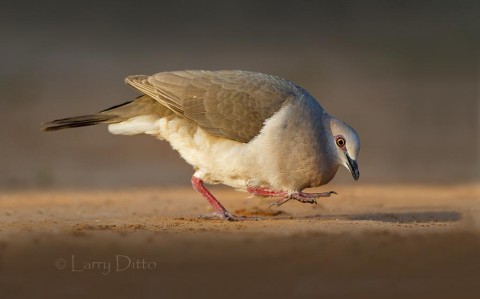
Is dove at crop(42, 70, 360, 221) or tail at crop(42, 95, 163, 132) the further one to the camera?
tail at crop(42, 95, 163, 132)

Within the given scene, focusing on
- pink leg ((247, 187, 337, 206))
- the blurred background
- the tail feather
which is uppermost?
the blurred background

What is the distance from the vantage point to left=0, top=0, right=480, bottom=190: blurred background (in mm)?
16203

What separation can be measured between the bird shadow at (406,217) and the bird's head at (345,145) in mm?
986

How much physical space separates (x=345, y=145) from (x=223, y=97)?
1.22 metres

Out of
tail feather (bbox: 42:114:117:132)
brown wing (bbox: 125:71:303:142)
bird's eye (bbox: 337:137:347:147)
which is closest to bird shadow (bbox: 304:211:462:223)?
bird's eye (bbox: 337:137:347:147)

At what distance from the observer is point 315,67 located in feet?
71.7

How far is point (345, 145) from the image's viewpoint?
880cm

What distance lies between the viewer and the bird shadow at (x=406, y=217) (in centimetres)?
962

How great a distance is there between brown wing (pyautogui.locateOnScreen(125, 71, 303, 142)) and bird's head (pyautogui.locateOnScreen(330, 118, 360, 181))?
1.69 ft

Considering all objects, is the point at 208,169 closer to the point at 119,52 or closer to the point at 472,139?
the point at 472,139

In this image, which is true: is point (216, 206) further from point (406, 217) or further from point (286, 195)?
point (406, 217)

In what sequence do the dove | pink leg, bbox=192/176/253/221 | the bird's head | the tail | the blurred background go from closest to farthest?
the dove < the bird's head < pink leg, bbox=192/176/253/221 < the tail < the blurred background

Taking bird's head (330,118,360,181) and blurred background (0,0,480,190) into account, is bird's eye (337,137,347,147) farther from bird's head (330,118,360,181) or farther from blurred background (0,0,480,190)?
blurred background (0,0,480,190)

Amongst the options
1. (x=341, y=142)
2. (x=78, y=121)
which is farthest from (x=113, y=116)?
(x=341, y=142)
